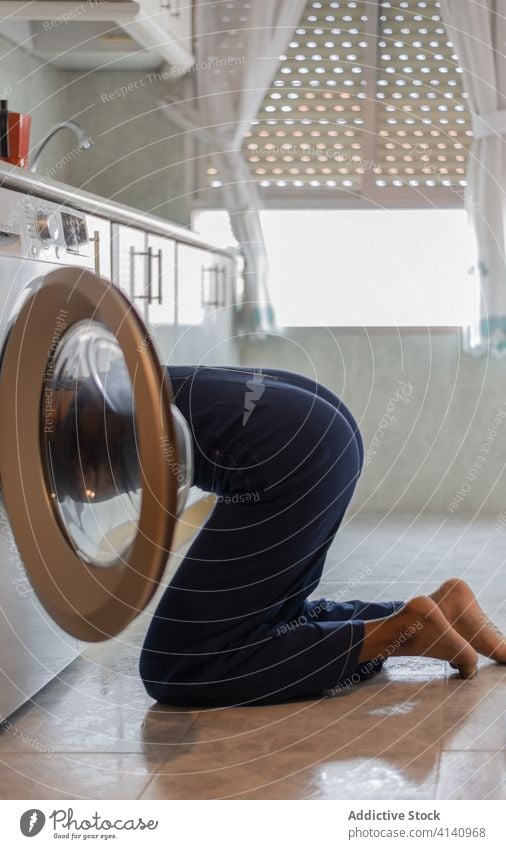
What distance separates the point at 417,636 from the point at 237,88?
2331 millimetres

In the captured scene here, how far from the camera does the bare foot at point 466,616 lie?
1854mm

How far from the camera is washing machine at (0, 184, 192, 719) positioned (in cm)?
123

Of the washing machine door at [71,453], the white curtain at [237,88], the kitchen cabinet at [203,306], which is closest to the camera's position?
the washing machine door at [71,453]

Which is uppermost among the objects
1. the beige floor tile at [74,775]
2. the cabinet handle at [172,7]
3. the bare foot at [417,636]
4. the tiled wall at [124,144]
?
the cabinet handle at [172,7]

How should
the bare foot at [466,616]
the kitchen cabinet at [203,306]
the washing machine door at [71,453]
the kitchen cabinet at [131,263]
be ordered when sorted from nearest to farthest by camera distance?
1. the washing machine door at [71,453]
2. the bare foot at [466,616]
3. the kitchen cabinet at [131,263]
4. the kitchen cabinet at [203,306]

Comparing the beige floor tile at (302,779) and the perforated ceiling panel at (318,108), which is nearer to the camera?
the beige floor tile at (302,779)

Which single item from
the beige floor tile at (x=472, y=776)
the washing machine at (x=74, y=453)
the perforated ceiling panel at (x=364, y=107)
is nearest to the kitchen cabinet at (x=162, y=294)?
the perforated ceiling panel at (x=364, y=107)

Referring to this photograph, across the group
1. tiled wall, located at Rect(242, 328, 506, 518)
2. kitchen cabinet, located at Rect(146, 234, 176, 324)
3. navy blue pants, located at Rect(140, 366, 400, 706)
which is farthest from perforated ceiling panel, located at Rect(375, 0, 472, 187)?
navy blue pants, located at Rect(140, 366, 400, 706)

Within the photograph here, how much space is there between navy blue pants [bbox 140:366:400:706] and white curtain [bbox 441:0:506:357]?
1.94 metres

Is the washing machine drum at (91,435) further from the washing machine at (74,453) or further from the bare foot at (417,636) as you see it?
the bare foot at (417,636)

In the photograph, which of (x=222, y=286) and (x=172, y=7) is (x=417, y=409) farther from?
(x=172, y=7)

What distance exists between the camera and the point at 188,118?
367 centimetres

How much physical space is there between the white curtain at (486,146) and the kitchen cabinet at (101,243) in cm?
154

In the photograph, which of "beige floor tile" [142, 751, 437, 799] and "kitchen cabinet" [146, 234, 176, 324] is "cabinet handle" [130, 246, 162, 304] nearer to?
"kitchen cabinet" [146, 234, 176, 324]
